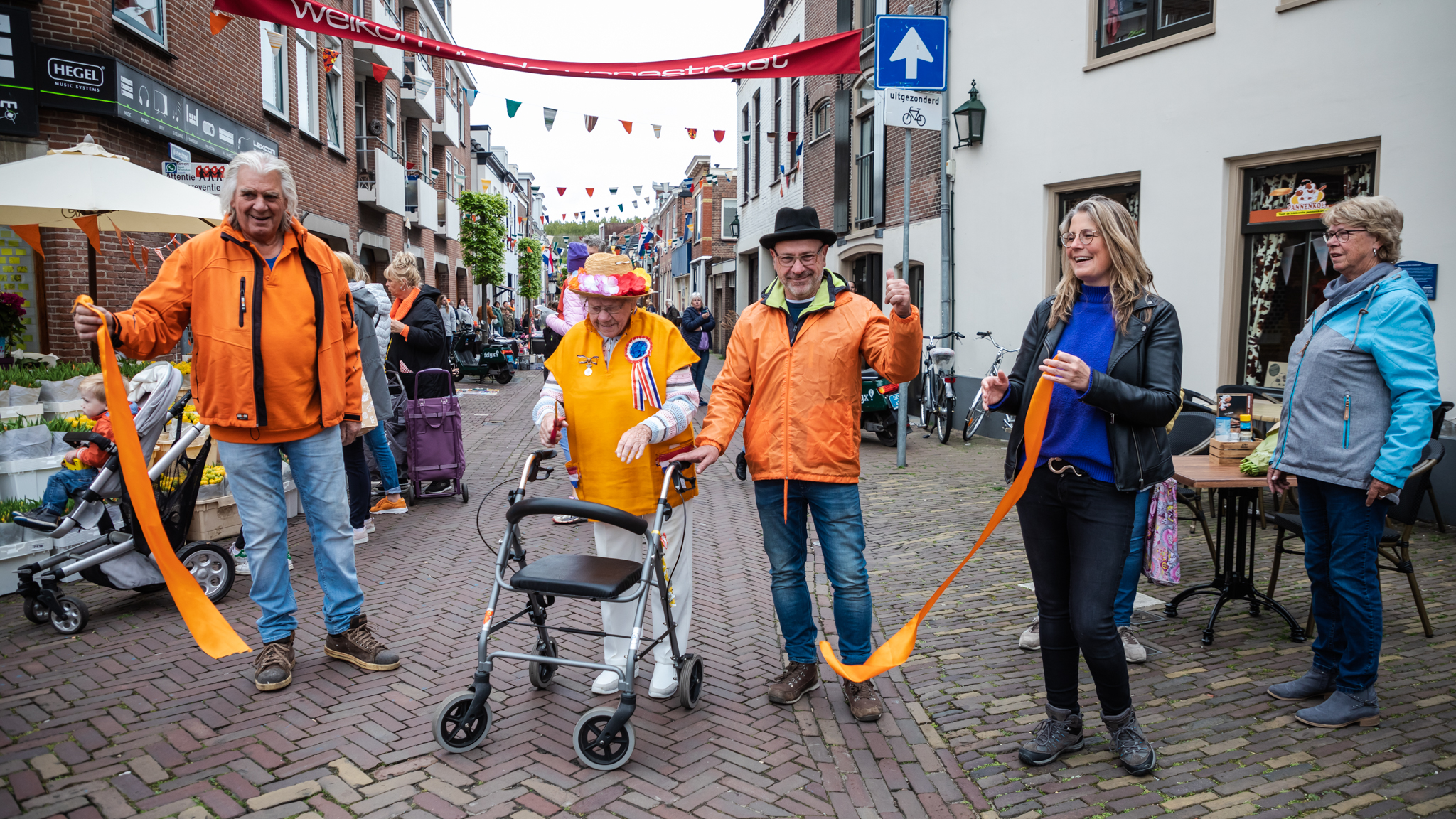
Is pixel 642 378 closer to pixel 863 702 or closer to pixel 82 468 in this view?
pixel 863 702

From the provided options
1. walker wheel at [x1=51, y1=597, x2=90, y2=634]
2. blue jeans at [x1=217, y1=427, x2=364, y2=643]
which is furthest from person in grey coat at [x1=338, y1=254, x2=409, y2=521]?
blue jeans at [x1=217, y1=427, x2=364, y2=643]

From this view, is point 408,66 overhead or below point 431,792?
overhead

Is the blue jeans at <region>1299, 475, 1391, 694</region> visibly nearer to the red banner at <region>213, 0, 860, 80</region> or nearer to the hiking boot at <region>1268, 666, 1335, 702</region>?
the hiking boot at <region>1268, 666, 1335, 702</region>

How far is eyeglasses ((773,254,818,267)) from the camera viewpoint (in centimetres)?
350

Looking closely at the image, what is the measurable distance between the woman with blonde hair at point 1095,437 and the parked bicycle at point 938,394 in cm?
811

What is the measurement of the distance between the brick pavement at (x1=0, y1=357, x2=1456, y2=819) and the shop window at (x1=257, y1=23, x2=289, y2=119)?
11250 mm

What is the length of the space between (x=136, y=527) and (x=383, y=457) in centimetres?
240

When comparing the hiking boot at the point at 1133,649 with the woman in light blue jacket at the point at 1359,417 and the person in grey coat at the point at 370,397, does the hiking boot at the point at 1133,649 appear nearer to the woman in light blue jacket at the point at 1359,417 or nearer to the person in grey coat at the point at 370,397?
the woman in light blue jacket at the point at 1359,417

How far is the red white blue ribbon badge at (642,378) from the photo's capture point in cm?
347

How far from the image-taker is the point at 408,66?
972 inches

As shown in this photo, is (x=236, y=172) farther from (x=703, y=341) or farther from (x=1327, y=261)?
(x=703, y=341)

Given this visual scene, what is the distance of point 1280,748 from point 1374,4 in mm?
6358

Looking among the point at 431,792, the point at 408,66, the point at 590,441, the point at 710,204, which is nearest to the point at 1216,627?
the point at 590,441

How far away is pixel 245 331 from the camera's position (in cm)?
363
